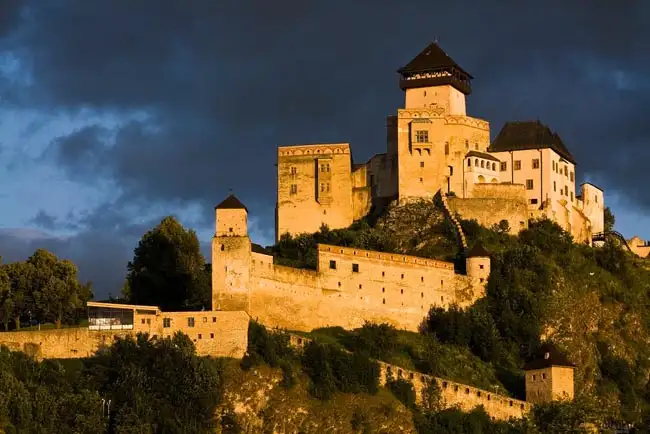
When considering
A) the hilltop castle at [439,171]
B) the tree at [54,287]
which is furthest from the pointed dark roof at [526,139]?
the tree at [54,287]

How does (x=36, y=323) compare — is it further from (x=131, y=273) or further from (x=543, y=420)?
(x=543, y=420)

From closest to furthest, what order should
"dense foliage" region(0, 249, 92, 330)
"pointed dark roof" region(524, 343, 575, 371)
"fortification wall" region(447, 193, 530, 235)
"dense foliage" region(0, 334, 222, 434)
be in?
"dense foliage" region(0, 334, 222, 434), "pointed dark roof" region(524, 343, 575, 371), "dense foliage" region(0, 249, 92, 330), "fortification wall" region(447, 193, 530, 235)

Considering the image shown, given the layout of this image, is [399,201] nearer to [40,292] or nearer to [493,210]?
[493,210]

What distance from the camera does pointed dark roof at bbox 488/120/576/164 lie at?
105 m

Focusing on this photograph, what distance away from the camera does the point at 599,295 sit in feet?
314

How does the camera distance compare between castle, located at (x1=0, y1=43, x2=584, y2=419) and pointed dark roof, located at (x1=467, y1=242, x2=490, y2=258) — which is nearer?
castle, located at (x1=0, y1=43, x2=584, y2=419)

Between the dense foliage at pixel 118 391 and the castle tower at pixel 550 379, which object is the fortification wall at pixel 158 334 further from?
the castle tower at pixel 550 379

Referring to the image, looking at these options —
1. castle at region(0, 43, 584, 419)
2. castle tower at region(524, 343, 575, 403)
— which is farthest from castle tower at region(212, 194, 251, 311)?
castle tower at region(524, 343, 575, 403)

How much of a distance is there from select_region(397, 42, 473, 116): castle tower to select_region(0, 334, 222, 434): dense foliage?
36320 millimetres

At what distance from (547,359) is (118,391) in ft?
78.6

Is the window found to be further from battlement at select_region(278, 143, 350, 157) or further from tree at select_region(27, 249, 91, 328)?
tree at select_region(27, 249, 91, 328)

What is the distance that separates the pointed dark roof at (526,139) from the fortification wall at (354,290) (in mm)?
15986

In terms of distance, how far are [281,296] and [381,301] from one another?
7247mm

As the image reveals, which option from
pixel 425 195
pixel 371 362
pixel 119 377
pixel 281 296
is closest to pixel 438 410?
pixel 371 362
